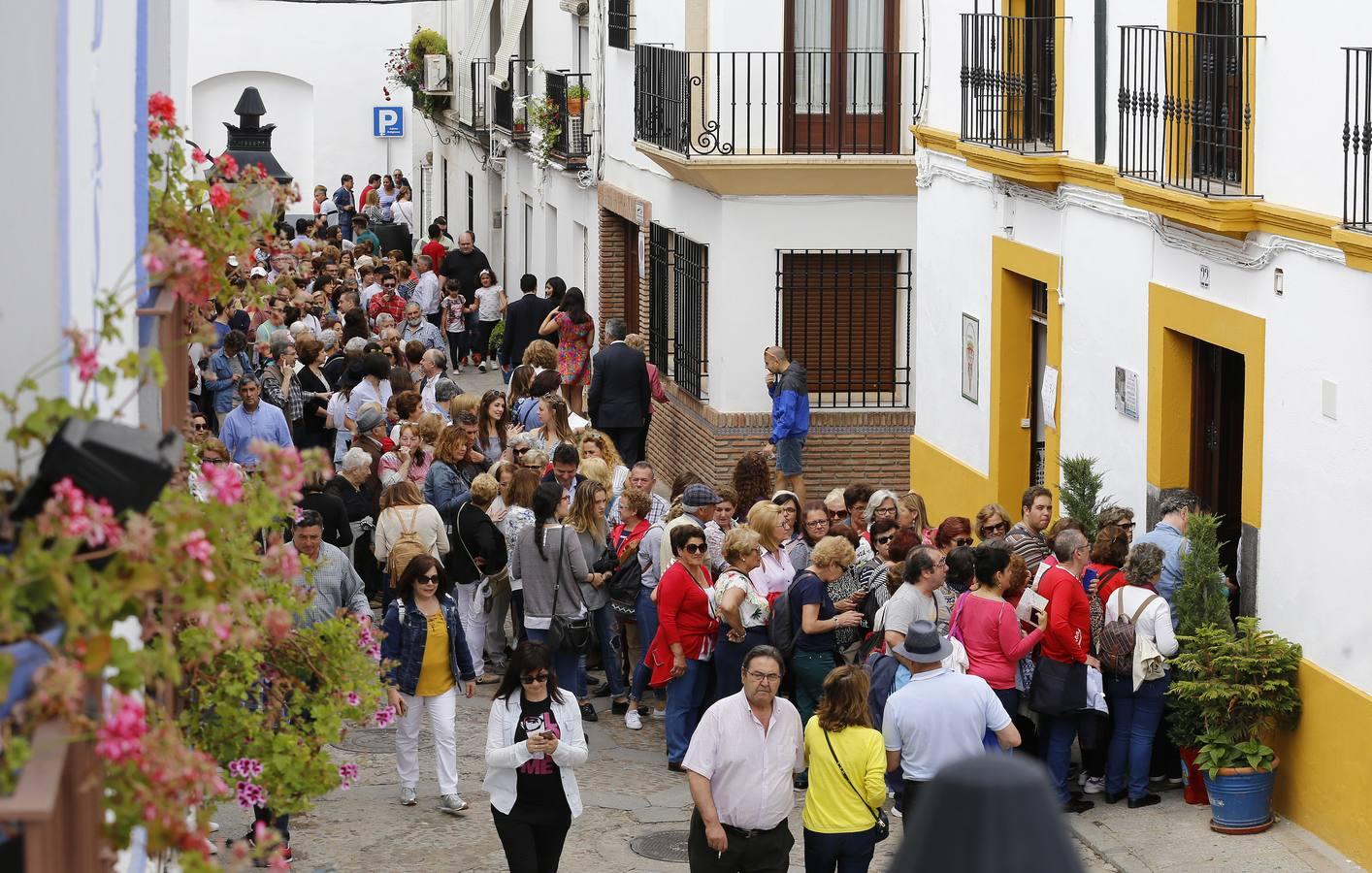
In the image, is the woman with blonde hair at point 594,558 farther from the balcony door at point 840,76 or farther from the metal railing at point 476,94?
the metal railing at point 476,94

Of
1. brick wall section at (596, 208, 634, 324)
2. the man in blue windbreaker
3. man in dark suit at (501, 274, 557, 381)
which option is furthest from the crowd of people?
brick wall section at (596, 208, 634, 324)

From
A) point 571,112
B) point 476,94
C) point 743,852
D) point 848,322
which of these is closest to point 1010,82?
point 848,322

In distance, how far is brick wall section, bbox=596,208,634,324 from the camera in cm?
2547

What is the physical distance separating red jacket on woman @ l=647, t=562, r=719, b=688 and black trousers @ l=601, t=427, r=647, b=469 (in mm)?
7860

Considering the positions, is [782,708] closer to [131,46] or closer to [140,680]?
[131,46]

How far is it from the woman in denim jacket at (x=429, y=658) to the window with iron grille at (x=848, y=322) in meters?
9.58

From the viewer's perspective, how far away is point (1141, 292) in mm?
13070

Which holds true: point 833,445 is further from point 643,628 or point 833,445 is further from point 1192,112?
point 1192,112

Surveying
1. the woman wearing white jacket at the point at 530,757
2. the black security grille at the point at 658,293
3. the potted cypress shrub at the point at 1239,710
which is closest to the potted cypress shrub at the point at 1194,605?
the potted cypress shrub at the point at 1239,710

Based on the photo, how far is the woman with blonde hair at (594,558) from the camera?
12.8 meters

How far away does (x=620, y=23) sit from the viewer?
2412 cm

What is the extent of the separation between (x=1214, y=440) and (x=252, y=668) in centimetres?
776

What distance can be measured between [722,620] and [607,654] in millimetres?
1930

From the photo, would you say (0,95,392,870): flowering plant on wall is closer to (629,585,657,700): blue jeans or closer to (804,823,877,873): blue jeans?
(804,823,877,873): blue jeans
